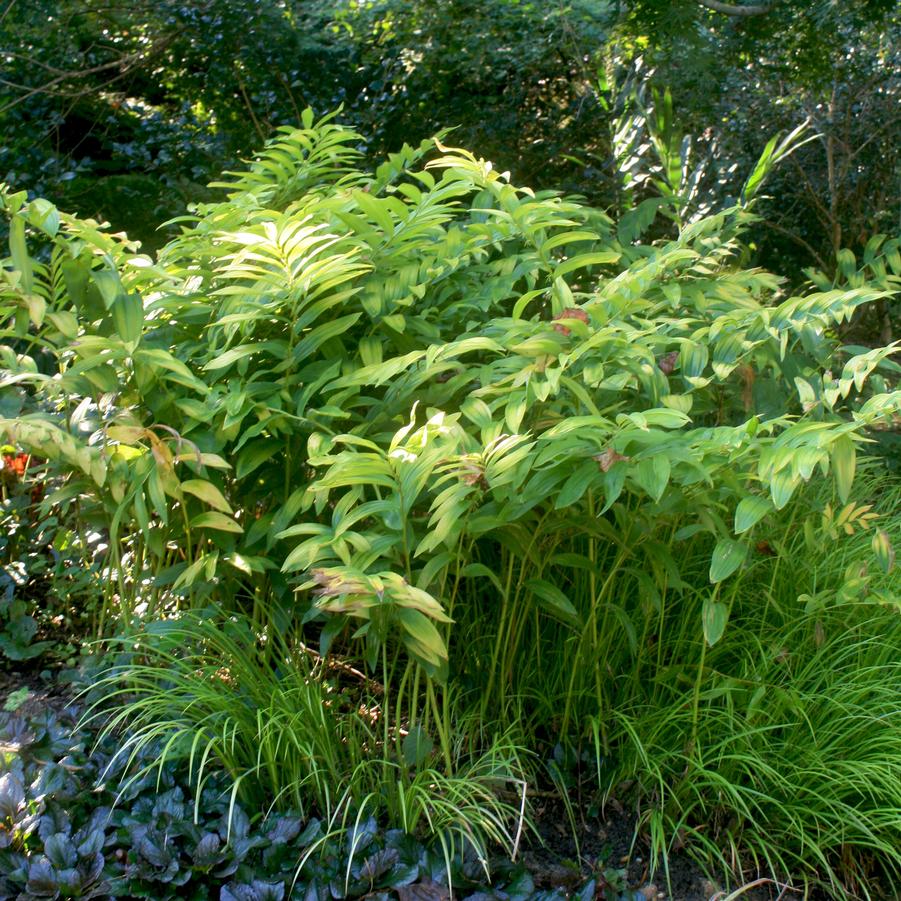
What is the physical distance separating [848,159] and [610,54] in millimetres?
1488

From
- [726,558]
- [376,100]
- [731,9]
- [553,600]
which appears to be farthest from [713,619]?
[376,100]

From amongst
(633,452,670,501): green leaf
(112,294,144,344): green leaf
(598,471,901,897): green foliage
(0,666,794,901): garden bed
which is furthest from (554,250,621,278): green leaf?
(0,666,794,901): garden bed

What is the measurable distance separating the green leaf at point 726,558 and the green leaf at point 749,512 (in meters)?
0.14

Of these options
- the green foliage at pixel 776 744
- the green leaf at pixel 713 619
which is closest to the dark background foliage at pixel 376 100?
the green foliage at pixel 776 744

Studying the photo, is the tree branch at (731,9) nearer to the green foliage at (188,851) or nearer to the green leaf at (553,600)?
the green leaf at (553,600)

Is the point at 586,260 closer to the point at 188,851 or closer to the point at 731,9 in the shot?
the point at 188,851

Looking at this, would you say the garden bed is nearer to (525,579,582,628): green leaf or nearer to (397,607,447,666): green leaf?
(397,607,447,666): green leaf

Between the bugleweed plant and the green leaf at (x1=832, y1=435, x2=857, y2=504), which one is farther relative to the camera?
the bugleweed plant

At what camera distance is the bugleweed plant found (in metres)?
2.17

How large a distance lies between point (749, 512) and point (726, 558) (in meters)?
0.19

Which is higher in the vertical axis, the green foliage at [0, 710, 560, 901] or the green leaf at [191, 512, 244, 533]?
the green leaf at [191, 512, 244, 533]

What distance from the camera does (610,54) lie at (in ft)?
18.2

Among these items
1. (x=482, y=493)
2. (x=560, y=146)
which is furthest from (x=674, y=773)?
(x=560, y=146)

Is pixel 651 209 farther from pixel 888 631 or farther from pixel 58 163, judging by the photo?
pixel 58 163
